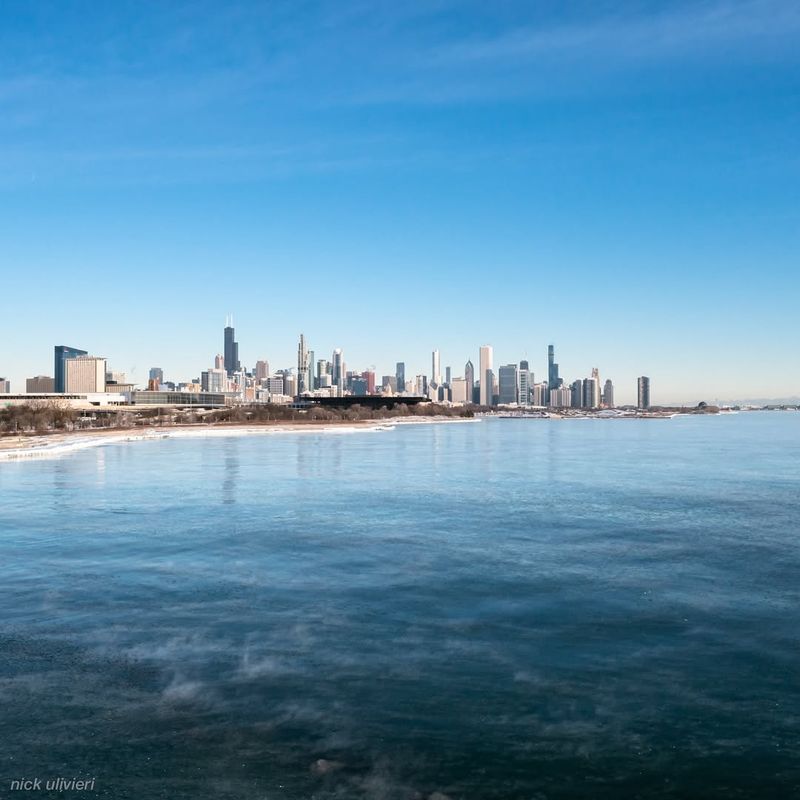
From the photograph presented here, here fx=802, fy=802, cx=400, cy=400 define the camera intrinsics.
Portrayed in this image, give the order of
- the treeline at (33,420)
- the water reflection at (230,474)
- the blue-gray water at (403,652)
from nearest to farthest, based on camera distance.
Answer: the blue-gray water at (403,652), the water reflection at (230,474), the treeline at (33,420)

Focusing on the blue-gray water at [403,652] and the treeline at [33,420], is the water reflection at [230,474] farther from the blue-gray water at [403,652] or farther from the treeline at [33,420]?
the treeline at [33,420]

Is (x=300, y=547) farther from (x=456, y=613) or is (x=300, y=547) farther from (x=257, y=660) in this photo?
(x=257, y=660)

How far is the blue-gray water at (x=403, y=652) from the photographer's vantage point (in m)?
9.72

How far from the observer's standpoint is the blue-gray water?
31.9 feet

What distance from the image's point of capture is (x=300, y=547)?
2423 cm

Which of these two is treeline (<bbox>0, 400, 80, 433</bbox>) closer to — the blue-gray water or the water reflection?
the water reflection

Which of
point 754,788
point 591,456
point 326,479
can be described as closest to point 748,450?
point 591,456

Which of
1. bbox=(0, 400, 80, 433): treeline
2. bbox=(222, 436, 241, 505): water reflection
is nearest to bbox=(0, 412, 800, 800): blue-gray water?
bbox=(222, 436, 241, 505): water reflection

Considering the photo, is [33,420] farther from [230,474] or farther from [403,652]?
[403,652]

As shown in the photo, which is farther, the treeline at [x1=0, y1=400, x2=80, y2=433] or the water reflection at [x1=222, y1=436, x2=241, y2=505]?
the treeline at [x1=0, y1=400, x2=80, y2=433]

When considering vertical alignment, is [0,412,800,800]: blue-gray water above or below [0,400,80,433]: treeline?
below

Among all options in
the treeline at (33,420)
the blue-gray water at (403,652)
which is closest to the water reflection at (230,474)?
the blue-gray water at (403,652)

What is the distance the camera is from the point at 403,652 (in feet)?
46.1

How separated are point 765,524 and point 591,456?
39.0 meters
